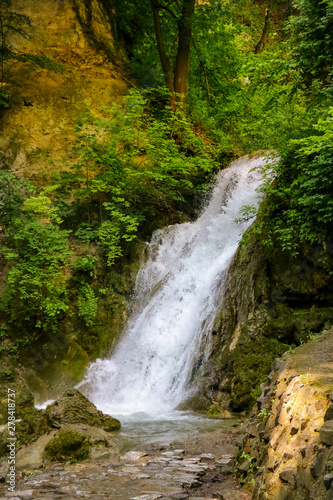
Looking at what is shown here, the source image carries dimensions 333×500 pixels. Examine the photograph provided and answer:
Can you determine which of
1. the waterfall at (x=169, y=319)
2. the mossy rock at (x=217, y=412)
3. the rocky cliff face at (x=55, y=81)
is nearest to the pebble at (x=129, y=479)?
the mossy rock at (x=217, y=412)

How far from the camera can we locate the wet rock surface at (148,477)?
11.9 ft

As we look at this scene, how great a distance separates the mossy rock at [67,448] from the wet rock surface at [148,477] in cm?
18

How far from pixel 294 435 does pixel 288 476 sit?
0.31 m

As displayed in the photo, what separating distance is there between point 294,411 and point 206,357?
5366 mm

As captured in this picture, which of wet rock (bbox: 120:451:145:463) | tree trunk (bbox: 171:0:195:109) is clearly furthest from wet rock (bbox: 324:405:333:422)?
tree trunk (bbox: 171:0:195:109)

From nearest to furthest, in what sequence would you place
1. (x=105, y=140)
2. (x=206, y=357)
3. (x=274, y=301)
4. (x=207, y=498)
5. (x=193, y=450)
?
(x=207, y=498) < (x=193, y=450) < (x=274, y=301) < (x=206, y=357) < (x=105, y=140)

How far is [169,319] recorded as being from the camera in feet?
31.1

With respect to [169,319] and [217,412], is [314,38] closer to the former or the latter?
[169,319]

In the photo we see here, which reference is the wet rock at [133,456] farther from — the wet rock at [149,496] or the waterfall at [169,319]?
the waterfall at [169,319]

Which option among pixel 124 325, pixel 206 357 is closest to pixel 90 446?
pixel 206 357

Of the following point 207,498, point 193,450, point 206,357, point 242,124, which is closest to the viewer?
point 207,498

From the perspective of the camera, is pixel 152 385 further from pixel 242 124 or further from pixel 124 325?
pixel 242 124

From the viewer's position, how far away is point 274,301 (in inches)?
304

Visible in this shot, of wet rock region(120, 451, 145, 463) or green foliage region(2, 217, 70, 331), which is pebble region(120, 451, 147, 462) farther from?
green foliage region(2, 217, 70, 331)
